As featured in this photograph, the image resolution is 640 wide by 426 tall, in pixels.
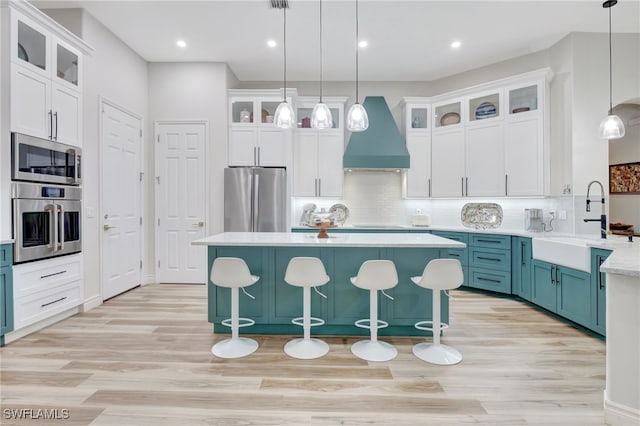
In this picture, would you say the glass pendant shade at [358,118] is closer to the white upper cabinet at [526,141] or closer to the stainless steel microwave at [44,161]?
the white upper cabinet at [526,141]

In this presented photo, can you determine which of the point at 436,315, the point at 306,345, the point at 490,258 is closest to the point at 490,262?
the point at 490,258

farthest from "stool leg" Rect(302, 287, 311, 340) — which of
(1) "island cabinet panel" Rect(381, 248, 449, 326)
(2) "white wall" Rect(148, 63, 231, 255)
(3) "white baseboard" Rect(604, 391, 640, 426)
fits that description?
(2) "white wall" Rect(148, 63, 231, 255)

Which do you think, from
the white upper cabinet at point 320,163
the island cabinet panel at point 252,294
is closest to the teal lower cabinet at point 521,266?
the white upper cabinet at point 320,163

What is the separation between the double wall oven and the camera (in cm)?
283

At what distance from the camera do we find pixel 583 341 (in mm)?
2932

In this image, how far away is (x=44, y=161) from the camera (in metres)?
3.09

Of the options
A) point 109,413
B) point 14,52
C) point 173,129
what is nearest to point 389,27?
point 173,129

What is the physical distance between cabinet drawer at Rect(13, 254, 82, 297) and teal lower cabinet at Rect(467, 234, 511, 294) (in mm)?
4932

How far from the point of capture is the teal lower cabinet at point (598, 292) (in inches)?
114

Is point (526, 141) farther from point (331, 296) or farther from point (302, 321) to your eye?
point (302, 321)

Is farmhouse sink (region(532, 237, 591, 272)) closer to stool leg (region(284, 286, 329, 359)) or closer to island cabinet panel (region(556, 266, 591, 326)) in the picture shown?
island cabinet panel (region(556, 266, 591, 326))

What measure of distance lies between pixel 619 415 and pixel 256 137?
4.81 m

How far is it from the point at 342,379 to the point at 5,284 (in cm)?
292

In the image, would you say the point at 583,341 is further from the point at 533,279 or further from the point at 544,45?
the point at 544,45
